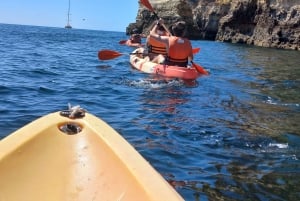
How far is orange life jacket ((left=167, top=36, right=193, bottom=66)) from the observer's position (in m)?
11.7

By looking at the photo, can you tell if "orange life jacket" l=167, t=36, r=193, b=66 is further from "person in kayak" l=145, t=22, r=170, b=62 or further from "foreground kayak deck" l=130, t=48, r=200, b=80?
"person in kayak" l=145, t=22, r=170, b=62

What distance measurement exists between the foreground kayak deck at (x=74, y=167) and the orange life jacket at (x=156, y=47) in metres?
9.16

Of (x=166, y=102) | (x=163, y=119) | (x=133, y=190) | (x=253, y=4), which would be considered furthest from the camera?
(x=253, y=4)

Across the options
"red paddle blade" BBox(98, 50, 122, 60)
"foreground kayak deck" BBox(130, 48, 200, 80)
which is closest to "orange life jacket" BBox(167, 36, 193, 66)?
"foreground kayak deck" BBox(130, 48, 200, 80)

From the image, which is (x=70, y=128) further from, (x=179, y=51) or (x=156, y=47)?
(x=156, y=47)

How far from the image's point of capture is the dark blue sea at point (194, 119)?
14.7 feet

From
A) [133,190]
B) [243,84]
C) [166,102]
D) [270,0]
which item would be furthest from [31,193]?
[270,0]

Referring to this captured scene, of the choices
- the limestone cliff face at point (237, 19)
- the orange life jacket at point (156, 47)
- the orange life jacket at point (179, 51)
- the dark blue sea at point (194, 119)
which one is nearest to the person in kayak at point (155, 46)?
the orange life jacket at point (156, 47)

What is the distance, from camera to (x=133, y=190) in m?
2.92

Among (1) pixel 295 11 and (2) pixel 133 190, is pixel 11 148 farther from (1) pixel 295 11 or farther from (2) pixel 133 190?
(1) pixel 295 11

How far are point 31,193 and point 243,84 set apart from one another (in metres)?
9.98

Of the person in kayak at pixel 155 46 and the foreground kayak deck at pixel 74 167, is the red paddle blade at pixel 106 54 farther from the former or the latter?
the foreground kayak deck at pixel 74 167

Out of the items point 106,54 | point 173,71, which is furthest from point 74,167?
point 106,54

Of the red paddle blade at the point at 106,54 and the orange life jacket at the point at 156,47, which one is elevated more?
the orange life jacket at the point at 156,47
